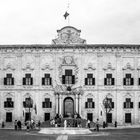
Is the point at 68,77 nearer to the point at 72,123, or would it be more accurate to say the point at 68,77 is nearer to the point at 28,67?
the point at 28,67

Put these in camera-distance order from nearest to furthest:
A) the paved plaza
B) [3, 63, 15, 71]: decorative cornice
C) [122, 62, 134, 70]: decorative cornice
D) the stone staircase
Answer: the paved plaza → the stone staircase → [122, 62, 134, 70]: decorative cornice → [3, 63, 15, 71]: decorative cornice

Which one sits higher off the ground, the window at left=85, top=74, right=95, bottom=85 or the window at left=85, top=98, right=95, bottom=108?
the window at left=85, top=74, right=95, bottom=85

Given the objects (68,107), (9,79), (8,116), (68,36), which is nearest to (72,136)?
(68,107)

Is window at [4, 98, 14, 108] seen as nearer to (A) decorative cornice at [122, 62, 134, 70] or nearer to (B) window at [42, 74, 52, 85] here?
(B) window at [42, 74, 52, 85]

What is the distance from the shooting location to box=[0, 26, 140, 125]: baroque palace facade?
184 ft

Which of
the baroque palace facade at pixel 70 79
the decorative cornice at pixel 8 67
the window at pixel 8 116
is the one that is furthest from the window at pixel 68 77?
the window at pixel 8 116

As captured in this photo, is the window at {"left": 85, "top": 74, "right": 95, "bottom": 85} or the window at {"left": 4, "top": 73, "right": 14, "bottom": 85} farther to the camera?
the window at {"left": 4, "top": 73, "right": 14, "bottom": 85}

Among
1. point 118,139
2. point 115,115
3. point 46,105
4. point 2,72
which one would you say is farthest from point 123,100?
point 118,139

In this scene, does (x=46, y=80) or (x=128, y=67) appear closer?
(x=46, y=80)

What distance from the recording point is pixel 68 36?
56.6 meters

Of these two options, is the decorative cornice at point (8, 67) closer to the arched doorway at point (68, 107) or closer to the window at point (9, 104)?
the window at point (9, 104)

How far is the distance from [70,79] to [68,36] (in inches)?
229

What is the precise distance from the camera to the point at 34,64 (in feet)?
187

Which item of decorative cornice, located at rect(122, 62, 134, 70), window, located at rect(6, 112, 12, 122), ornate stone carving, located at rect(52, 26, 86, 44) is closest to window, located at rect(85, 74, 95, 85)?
decorative cornice, located at rect(122, 62, 134, 70)
